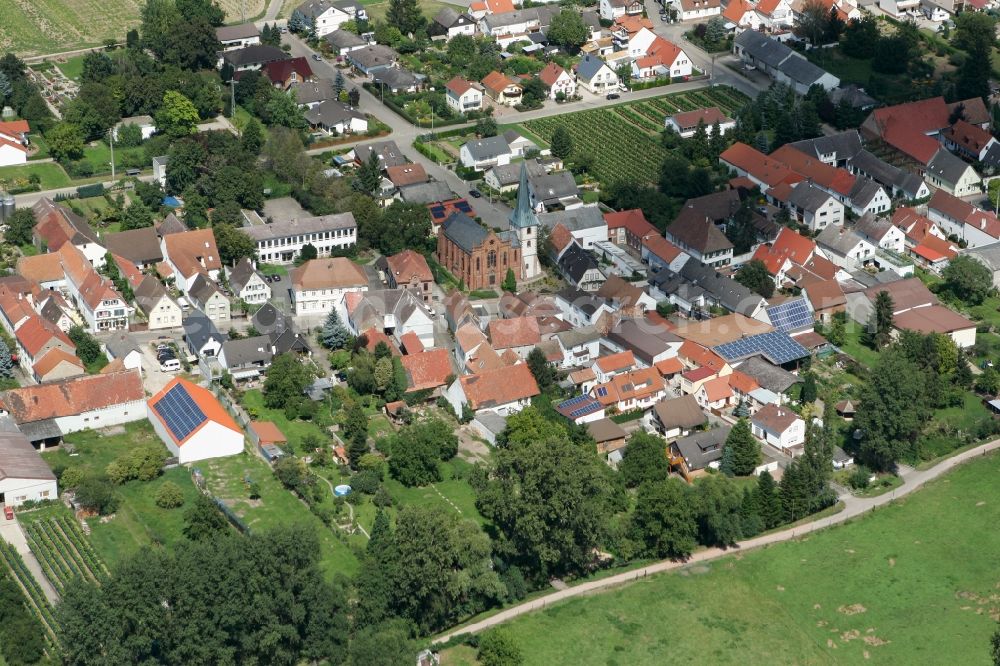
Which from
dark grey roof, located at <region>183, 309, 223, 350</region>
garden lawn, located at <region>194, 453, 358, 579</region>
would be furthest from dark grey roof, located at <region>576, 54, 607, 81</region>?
garden lawn, located at <region>194, 453, 358, 579</region>

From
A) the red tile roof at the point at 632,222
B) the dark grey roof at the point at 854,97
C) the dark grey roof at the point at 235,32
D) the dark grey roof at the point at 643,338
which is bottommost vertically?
the dark grey roof at the point at 235,32

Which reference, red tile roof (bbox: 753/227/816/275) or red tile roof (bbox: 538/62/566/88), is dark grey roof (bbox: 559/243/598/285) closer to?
red tile roof (bbox: 753/227/816/275)

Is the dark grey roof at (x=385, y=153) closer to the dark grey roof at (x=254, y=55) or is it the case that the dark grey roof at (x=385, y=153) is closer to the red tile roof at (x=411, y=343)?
the dark grey roof at (x=254, y=55)

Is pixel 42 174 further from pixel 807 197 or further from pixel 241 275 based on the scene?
pixel 807 197

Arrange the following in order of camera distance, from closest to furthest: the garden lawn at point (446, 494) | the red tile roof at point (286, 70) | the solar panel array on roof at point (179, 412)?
the garden lawn at point (446, 494)
the solar panel array on roof at point (179, 412)
the red tile roof at point (286, 70)

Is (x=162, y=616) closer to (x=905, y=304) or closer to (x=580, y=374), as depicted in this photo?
(x=580, y=374)

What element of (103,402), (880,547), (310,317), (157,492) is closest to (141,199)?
(310,317)

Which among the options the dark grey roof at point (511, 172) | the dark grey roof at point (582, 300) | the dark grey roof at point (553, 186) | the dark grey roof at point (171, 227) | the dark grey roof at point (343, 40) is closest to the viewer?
the dark grey roof at point (582, 300)

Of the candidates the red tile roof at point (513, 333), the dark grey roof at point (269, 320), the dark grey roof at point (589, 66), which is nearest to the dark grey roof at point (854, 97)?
the dark grey roof at point (589, 66)
